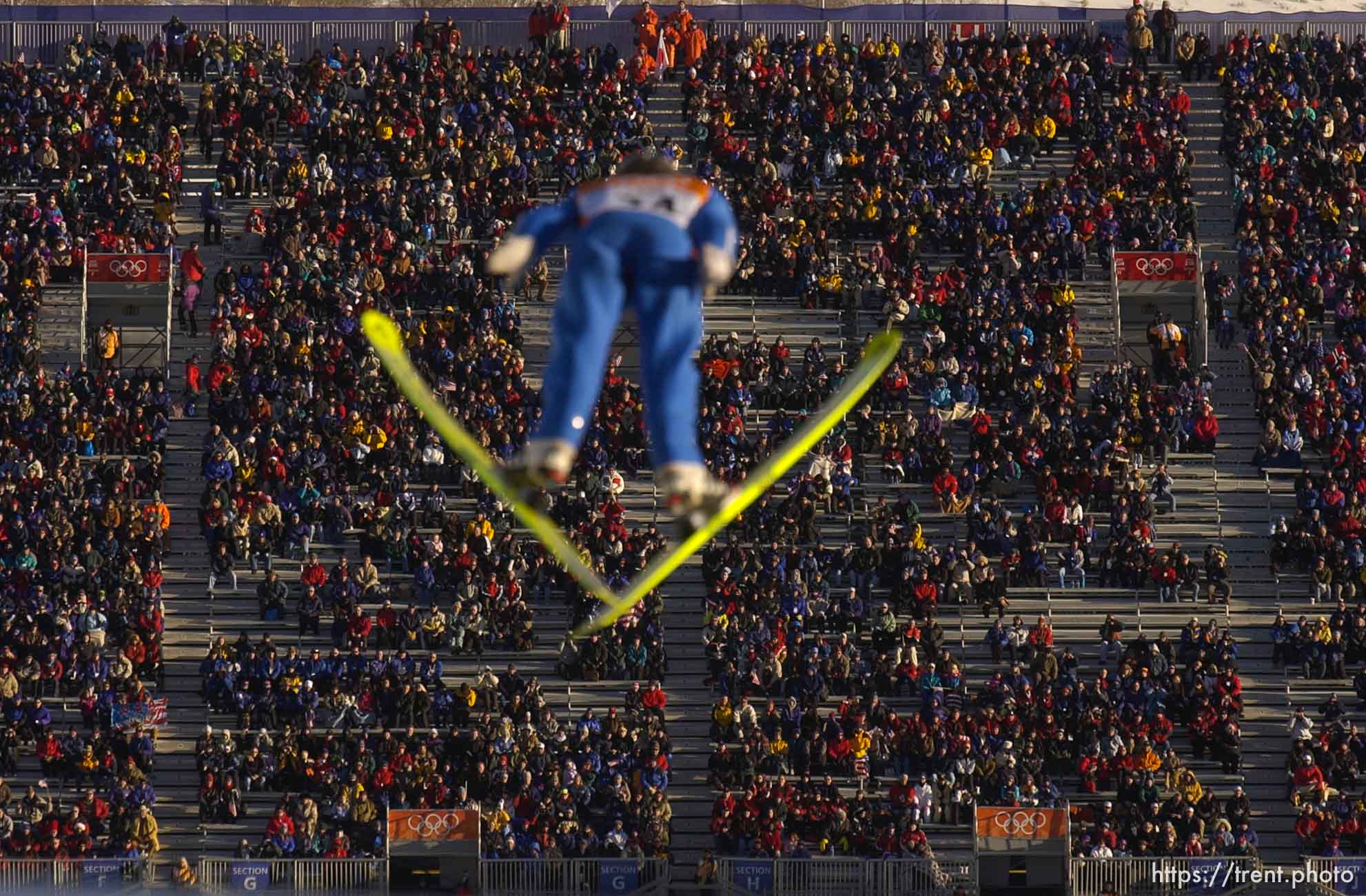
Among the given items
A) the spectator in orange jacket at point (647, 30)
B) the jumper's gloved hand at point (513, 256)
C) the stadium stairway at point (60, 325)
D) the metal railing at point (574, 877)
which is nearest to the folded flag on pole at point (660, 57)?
the spectator in orange jacket at point (647, 30)

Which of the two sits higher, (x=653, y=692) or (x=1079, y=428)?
(x=1079, y=428)

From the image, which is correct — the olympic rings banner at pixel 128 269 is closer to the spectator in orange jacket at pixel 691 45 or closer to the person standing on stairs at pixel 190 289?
the person standing on stairs at pixel 190 289

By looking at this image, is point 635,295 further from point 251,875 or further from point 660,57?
point 660,57

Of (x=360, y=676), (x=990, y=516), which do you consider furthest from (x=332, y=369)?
(x=990, y=516)

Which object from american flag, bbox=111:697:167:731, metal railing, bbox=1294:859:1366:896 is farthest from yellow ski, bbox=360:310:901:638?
american flag, bbox=111:697:167:731

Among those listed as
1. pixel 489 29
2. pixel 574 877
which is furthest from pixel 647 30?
pixel 574 877

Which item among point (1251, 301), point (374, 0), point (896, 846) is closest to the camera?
point (896, 846)

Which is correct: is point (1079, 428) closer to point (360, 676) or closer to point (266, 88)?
point (360, 676)
